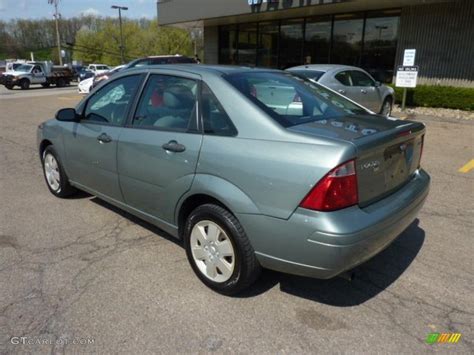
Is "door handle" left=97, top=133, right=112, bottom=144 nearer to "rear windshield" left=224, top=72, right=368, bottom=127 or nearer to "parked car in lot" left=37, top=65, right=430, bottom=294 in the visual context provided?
"parked car in lot" left=37, top=65, right=430, bottom=294

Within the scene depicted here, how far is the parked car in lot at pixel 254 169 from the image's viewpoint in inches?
90.7

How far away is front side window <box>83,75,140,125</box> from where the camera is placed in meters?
3.55

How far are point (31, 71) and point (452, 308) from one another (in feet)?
106

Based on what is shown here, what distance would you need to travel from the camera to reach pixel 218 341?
240cm

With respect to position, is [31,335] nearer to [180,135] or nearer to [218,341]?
[218,341]

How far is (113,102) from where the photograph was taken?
3.80 meters

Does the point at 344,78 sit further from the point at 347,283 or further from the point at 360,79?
the point at 347,283

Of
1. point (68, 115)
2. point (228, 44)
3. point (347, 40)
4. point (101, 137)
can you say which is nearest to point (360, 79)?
point (68, 115)

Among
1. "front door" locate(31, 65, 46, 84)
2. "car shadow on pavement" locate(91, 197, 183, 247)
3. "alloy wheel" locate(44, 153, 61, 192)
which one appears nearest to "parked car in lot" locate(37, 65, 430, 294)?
"car shadow on pavement" locate(91, 197, 183, 247)

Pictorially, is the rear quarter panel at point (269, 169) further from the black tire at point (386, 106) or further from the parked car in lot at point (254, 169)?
the black tire at point (386, 106)

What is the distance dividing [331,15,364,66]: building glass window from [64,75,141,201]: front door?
49.2 feet

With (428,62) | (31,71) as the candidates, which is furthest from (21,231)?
(31,71)

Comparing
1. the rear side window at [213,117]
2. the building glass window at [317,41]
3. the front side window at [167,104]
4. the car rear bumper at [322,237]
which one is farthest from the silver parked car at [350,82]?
the building glass window at [317,41]

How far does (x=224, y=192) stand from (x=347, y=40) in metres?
16.4
